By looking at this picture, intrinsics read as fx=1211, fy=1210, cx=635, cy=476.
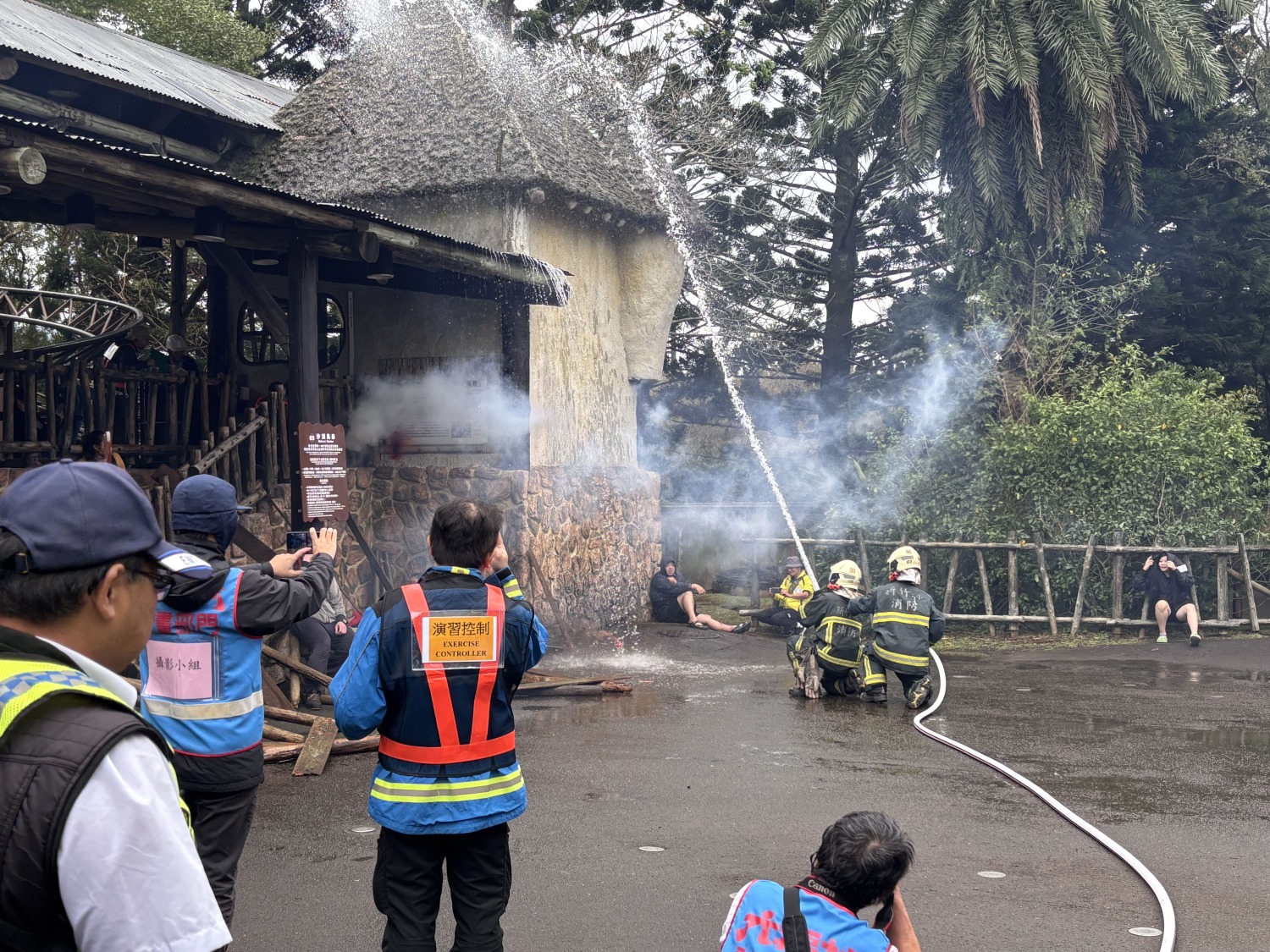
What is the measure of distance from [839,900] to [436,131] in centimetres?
1348

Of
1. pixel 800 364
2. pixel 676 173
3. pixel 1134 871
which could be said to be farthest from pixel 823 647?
pixel 800 364

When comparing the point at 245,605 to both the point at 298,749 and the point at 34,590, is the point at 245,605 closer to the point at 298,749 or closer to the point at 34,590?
the point at 34,590

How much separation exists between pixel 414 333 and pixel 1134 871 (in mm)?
11262

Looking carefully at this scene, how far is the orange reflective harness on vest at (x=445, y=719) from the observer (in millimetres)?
4043

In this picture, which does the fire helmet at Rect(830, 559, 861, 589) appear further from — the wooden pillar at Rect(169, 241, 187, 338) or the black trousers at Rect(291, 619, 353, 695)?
the wooden pillar at Rect(169, 241, 187, 338)

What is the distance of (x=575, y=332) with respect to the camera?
16.5 metres

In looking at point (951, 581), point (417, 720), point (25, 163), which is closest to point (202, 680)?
point (417, 720)

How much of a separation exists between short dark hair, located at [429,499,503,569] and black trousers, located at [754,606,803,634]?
41.0ft

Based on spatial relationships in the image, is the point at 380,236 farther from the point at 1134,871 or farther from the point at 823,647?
the point at 1134,871

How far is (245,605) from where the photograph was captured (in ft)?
14.6

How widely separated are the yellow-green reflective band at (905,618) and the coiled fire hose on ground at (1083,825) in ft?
2.85

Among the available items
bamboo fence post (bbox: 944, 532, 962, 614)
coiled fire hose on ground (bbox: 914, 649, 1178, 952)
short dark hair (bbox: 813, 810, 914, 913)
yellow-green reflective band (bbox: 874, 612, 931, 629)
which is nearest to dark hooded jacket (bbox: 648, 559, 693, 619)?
bamboo fence post (bbox: 944, 532, 962, 614)

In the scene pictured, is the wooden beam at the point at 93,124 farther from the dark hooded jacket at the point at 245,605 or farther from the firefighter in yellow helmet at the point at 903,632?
the dark hooded jacket at the point at 245,605

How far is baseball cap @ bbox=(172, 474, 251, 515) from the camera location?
14.9 ft
